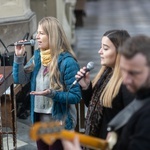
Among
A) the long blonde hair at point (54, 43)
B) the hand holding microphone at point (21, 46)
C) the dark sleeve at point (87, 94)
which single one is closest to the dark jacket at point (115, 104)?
the dark sleeve at point (87, 94)

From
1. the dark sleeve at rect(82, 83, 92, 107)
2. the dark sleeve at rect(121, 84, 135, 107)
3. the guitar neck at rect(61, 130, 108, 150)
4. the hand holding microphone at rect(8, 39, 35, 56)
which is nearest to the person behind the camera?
the guitar neck at rect(61, 130, 108, 150)

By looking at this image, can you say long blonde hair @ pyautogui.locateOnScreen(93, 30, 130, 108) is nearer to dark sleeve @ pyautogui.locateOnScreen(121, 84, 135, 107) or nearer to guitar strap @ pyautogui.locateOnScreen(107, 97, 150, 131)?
dark sleeve @ pyautogui.locateOnScreen(121, 84, 135, 107)

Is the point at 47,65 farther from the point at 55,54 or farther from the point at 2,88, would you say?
the point at 2,88

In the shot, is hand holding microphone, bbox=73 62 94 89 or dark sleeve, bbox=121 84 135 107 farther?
hand holding microphone, bbox=73 62 94 89

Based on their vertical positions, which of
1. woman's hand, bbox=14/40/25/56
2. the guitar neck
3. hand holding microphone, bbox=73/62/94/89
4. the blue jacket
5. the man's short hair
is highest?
the man's short hair

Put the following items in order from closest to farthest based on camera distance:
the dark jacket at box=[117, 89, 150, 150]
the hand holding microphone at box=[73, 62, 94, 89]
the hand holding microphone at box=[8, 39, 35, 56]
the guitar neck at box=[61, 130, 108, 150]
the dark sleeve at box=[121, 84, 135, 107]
Answer: 1. the guitar neck at box=[61, 130, 108, 150]
2. the dark jacket at box=[117, 89, 150, 150]
3. the dark sleeve at box=[121, 84, 135, 107]
4. the hand holding microphone at box=[73, 62, 94, 89]
5. the hand holding microphone at box=[8, 39, 35, 56]

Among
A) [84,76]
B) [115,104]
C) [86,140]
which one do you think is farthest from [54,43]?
[86,140]

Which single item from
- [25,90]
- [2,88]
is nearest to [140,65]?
[2,88]

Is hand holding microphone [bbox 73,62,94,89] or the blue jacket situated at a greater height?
hand holding microphone [bbox 73,62,94,89]

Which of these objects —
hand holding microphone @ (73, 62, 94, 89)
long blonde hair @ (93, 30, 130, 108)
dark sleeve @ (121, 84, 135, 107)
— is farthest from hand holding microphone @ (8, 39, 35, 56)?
dark sleeve @ (121, 84, 135, 107)

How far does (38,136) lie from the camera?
2004 millimetres

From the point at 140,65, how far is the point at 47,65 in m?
1.77

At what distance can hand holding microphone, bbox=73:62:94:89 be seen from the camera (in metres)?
3.29

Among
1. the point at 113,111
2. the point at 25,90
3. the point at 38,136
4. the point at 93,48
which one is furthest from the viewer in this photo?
the point at 93,48
